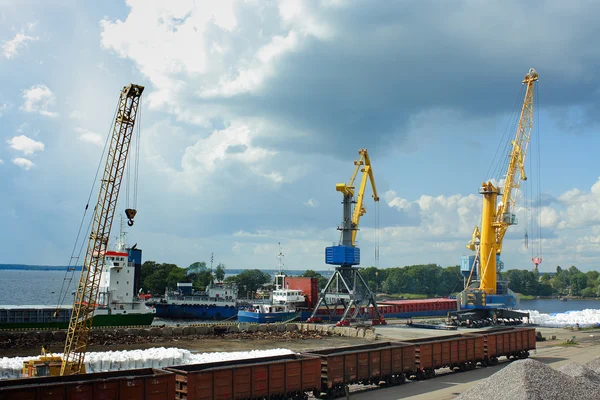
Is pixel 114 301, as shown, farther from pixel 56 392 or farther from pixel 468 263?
pixel 468 263

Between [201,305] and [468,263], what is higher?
[468,263]

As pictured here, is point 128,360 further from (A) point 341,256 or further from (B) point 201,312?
(B) point 201,312

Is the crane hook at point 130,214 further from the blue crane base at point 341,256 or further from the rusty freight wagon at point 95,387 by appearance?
the blue crane base at point 341,256

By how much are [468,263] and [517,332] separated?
6202 cm

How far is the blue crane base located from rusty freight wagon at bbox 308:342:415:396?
36060mm

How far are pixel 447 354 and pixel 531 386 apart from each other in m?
13.2

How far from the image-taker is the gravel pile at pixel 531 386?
74.6 feet

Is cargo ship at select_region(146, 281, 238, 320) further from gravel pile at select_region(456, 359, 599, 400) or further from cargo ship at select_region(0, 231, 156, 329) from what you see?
gravel pile at select_region(456, 359, 599, 400)

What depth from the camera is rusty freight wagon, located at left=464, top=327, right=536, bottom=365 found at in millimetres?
39750

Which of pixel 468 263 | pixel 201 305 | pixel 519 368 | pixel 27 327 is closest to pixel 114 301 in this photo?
pixel 27 327

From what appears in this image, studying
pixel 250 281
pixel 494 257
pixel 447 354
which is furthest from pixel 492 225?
pixel 250 281

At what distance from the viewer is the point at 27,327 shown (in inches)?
2544

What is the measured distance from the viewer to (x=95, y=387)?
21.1 metres

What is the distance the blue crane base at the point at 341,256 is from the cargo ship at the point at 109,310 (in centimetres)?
2475
